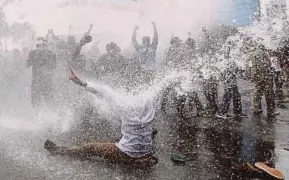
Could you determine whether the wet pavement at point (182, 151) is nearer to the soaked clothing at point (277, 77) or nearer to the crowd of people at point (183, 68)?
the crowd of people at point (183, 68)

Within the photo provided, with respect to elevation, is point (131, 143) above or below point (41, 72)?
below

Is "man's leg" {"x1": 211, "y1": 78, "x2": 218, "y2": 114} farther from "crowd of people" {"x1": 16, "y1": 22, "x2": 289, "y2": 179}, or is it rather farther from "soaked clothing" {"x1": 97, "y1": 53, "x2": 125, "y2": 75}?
"soaked clothing" {"x1": 97, "y1": 53, "x2": 125, "y2": 75}

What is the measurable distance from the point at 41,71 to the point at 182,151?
467 centimetres

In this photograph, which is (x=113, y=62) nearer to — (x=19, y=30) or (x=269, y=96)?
(x=269, y=96)

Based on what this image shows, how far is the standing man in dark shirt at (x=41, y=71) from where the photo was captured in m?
10.1

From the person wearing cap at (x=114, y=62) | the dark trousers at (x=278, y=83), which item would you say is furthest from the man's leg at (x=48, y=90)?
the dark trousers at (x=278, y=83)

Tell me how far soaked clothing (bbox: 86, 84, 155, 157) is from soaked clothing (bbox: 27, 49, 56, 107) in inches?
171

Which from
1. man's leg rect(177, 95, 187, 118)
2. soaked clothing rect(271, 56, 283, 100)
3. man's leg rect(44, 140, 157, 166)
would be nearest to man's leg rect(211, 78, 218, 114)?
man's leg rect(177, 95, 187, 118)

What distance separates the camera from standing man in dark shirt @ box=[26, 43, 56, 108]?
33.0 ft

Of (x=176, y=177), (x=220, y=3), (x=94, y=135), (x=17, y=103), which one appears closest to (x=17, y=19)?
(x=220, y=3)

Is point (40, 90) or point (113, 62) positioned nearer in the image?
point (113, 62)

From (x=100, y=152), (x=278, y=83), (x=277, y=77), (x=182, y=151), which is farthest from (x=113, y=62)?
(x=278, y=83)

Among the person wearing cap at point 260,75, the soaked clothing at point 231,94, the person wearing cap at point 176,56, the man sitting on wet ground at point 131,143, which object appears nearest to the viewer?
the man sitting on wet ground at point 131,143

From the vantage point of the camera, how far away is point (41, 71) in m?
10.2
